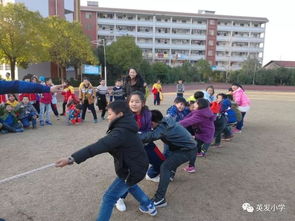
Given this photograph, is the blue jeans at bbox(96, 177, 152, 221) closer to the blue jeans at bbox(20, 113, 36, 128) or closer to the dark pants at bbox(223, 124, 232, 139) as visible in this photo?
the dark pants at bbox(223, 124, 232, 139)

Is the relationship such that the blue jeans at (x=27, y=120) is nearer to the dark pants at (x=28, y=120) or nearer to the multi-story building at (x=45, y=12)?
the dark pants at (x=28, y=120)

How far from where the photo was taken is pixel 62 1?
1405 inches

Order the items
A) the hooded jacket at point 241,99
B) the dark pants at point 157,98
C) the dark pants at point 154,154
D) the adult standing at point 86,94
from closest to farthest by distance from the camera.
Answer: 1. the dark pants at point 154,154
2. the hooded jacket at point 241,99
3. the adult standing at point 86,94
4. the dark pants at point 157,98

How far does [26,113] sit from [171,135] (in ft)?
19.4

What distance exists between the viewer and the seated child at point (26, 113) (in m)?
7.62

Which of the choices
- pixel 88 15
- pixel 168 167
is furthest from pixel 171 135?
pixel 88 15

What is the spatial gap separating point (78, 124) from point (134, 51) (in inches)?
1183

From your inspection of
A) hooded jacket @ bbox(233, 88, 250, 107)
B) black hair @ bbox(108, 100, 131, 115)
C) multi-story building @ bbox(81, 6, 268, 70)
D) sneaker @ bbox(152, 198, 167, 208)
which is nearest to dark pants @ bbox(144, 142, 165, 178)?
sneaker @ bbox(152, 198, 167, 208)

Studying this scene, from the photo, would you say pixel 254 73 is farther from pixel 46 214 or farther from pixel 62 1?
pixel 46 214

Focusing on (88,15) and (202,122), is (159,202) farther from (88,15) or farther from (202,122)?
(88,15)

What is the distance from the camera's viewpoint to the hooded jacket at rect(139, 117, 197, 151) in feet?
10.2

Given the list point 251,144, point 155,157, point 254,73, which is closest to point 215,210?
point 155,157

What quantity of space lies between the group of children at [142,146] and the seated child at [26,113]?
4916 mm

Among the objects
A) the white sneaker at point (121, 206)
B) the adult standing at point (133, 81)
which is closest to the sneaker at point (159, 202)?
the white sneaker at point (121, 206)
